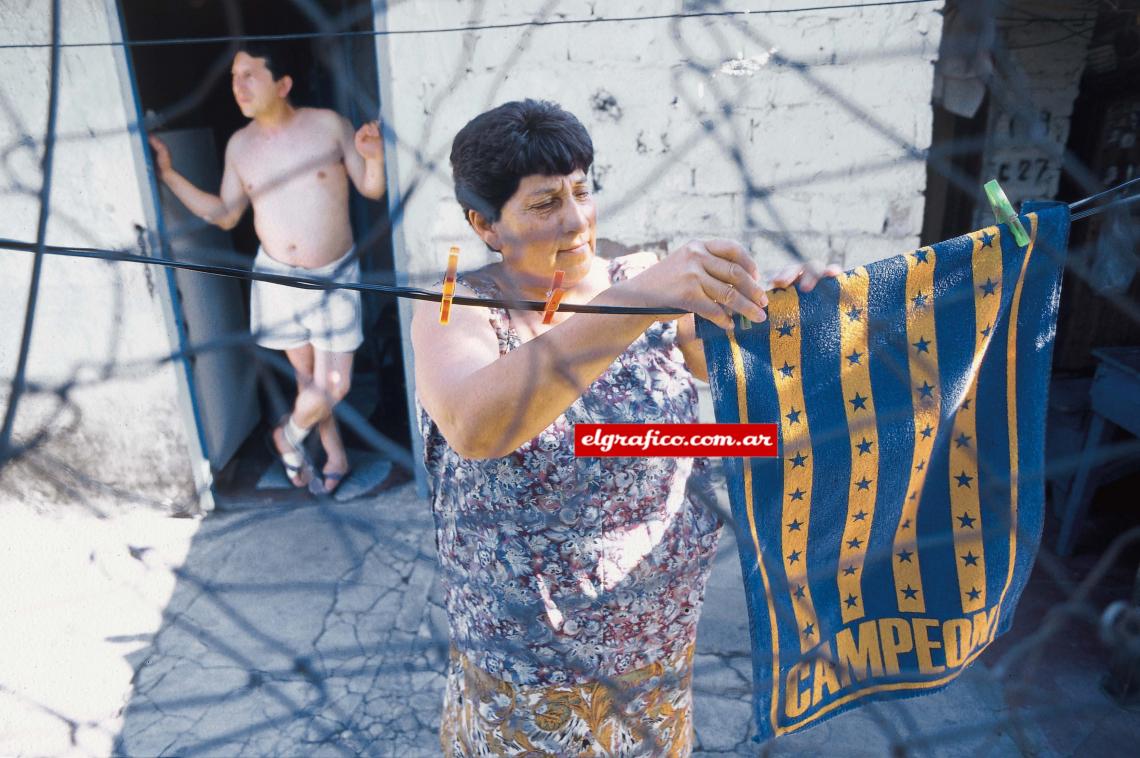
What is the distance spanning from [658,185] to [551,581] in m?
1.52

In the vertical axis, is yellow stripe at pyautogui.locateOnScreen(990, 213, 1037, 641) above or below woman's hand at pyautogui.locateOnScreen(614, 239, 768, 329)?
below

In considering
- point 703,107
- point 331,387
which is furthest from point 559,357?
point 331,387

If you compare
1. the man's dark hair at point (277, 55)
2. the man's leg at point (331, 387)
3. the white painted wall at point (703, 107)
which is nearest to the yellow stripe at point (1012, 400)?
the white painted wall at point (703, 107)

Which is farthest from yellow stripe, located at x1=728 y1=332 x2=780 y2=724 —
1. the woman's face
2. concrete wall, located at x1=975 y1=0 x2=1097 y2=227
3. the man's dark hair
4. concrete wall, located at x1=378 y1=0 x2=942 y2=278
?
the man's dark hair

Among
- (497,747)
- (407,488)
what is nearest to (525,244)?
(497,747)

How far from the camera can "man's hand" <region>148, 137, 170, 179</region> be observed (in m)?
2.62

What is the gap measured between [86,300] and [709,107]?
2.04m

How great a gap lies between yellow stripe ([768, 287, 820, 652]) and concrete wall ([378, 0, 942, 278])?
4.71 ft

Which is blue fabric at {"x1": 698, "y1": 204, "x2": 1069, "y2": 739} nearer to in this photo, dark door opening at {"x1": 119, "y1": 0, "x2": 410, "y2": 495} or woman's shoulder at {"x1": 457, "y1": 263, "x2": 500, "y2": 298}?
woman's shoulder at {"x1": 457, "y1": 263, "x2": 500, "y2": 298}

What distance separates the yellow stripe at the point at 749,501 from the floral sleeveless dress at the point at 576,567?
5.2 inches

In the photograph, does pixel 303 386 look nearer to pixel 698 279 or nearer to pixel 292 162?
Result: pixel 292 162

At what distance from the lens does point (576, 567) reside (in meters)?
1.13

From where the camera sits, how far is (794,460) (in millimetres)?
1070

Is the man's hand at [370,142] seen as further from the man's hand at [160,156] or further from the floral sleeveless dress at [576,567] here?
the floral sleeveless dress at [576,567]
